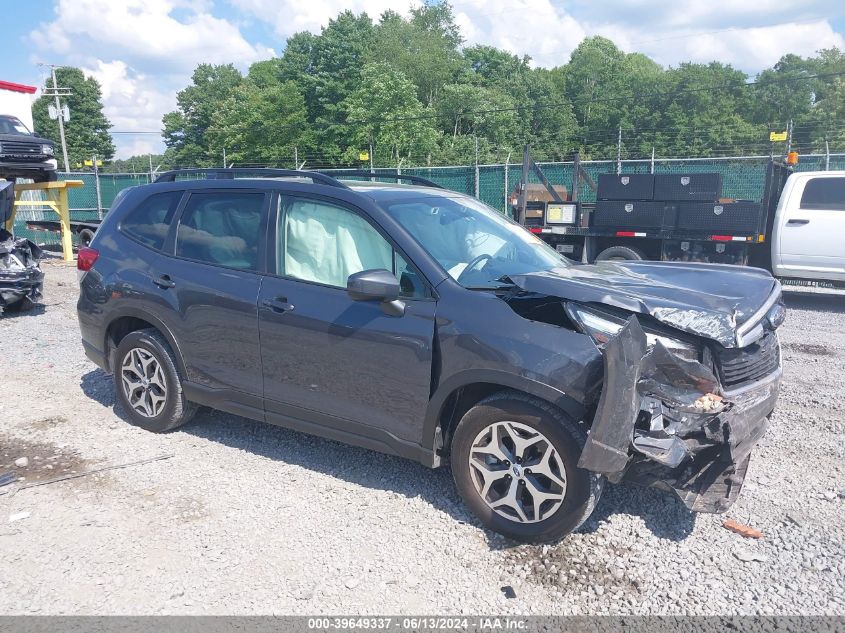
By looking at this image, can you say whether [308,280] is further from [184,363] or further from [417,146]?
[417,146]

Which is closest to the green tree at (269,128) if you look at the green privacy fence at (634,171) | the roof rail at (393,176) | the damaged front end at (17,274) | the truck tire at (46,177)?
the green privacy fence at (634,171)

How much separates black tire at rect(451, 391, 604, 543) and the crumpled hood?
583 millimetres

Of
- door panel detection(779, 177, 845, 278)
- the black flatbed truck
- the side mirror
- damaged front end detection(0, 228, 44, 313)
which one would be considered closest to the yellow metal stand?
damaged front end detection(0, 228, 44, 313)

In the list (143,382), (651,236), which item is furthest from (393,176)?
(651,236)

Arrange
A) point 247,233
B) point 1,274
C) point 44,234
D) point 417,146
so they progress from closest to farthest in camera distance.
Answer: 1. point 247,233
2. point 1,274
3. point 44,234
4. point 417,146

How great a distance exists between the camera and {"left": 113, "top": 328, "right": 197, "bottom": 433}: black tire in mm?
4730

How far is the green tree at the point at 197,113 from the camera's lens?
243 feet

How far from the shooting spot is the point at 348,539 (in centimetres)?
350

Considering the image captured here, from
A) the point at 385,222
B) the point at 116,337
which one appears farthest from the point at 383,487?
the point at 116,337

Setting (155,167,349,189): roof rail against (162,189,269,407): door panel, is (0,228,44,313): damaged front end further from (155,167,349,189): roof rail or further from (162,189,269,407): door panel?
(162,189,269,407): door panel

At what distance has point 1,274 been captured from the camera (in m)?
9.22

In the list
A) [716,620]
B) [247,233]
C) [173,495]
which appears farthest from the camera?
[247,233]

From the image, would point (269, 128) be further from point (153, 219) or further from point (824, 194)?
point (153, 219)

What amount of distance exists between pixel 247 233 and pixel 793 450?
157 inches
